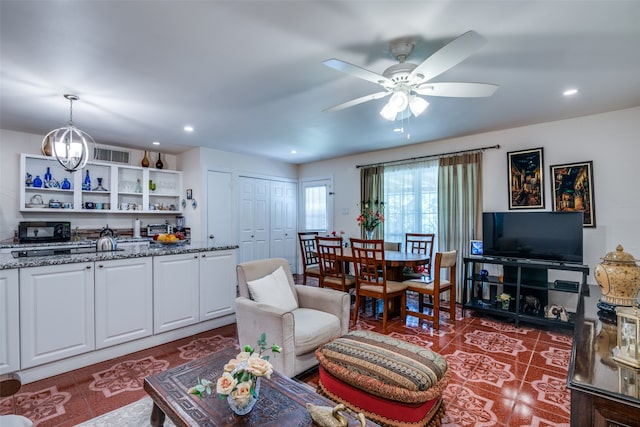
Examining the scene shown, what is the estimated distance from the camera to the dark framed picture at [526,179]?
12.6 ft

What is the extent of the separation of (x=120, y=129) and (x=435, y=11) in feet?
13.6

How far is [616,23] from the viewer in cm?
184

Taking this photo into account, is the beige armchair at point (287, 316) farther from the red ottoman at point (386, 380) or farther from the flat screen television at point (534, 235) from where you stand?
the flat screen television at point (534, 235)

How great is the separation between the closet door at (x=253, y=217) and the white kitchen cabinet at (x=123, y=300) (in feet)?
9.11

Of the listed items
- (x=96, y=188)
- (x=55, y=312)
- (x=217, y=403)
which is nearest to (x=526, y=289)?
(x=217, y=403)

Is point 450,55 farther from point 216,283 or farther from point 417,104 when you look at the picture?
point 216,283

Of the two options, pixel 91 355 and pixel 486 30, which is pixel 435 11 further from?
pixel 91 355

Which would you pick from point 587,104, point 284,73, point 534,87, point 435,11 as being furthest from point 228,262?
point 587,104

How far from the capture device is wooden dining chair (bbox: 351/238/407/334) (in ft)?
11.0

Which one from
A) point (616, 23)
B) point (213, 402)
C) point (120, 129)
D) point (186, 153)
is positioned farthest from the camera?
point (186, 153)

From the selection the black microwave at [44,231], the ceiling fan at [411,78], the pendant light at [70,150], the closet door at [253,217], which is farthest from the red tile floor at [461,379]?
the black microwave at [44,231]

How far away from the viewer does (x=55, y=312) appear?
7.97ft

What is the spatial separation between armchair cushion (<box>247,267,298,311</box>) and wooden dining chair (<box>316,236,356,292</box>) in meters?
1.13

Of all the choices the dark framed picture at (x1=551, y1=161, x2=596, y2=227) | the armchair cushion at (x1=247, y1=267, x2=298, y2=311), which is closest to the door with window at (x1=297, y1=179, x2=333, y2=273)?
the armchair cushion at (x1=247, y1=267, x2=298, y2=311)
